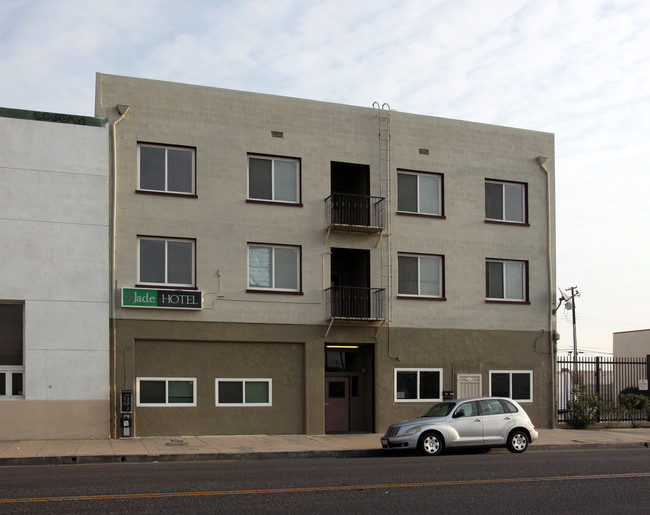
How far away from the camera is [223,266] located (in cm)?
2384

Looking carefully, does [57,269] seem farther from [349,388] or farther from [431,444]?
[431,444]

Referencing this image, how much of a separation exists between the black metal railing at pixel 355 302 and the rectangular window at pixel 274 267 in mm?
1144

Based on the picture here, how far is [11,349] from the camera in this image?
2192 cm

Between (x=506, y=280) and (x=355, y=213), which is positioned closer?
(x=355, y=213)

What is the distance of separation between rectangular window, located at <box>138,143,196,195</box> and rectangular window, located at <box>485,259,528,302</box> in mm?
10195

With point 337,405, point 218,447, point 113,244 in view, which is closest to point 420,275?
point 337,405

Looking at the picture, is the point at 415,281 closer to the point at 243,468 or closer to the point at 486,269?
the point at 486,269

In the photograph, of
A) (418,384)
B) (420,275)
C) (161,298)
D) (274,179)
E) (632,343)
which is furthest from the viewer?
(632,343)

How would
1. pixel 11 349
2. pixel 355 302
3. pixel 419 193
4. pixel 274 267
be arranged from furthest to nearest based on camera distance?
pixel 419 193, pixel 355 302, pixel 274 267, pixel 11 349

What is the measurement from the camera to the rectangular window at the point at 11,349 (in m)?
21.7

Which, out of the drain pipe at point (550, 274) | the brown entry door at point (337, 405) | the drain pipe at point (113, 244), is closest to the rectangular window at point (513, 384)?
the drain pipe at point (550, 274)

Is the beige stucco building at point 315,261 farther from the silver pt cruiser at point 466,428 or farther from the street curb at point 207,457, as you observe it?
the silver pt cruiser at point 466,428

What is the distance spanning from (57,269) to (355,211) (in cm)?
887

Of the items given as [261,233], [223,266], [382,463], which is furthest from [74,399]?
[382,463]
